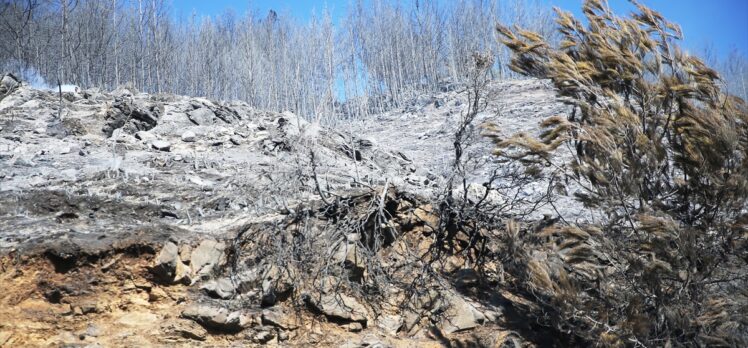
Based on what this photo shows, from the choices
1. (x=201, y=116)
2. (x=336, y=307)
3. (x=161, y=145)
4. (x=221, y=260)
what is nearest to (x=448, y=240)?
(x=336, y=307)

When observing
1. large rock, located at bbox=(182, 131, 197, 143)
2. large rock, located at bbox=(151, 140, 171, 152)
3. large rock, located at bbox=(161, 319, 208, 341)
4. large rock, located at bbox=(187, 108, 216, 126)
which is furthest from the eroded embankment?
large rock, located at bbox=(187, 108, 216, 126)

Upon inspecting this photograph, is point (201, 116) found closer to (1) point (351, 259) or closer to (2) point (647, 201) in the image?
(1) point (351, 259)

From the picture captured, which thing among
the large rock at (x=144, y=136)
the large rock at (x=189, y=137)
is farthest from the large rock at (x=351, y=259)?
the large rock at (x=144, y=136)

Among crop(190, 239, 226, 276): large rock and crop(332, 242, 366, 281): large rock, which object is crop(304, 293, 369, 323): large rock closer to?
crop(332, 242, 366, 281): large rock

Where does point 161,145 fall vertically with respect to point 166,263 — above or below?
above

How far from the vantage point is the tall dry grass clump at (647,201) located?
378 centimetres

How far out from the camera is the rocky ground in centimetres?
374

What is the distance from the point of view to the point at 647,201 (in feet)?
13.5

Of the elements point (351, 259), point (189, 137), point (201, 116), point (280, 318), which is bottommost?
point (280, 318)

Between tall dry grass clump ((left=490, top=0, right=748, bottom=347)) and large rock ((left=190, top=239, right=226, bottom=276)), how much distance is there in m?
2.46

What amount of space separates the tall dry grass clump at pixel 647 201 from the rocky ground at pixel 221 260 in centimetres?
71

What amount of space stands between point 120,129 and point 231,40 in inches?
743

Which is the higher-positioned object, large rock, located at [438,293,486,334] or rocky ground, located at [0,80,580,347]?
rocky ground, located at [0,80,580,347]

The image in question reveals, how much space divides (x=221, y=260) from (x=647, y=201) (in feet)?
11.2
